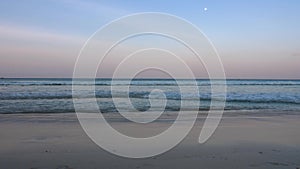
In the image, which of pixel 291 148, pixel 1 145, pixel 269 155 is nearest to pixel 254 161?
pixel 269 155

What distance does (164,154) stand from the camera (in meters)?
7.39

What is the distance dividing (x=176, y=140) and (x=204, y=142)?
0.74 meters

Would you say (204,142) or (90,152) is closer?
(90,152)

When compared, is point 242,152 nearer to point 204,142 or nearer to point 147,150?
point 204,142

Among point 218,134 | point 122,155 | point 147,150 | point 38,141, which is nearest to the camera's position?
point 122,155

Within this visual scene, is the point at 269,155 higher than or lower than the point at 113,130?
lower

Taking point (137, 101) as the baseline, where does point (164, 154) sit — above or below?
below

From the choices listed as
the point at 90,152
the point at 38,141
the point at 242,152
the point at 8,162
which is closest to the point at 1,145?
the point at 38,141

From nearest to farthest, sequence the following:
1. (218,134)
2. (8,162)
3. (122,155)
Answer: (8,162) → (122,155) → (218,134)

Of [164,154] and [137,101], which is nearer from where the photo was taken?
[164,154]

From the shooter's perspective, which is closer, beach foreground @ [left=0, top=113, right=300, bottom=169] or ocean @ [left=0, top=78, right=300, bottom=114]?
beach foreground @ [left=0, top=113, right=300, bottom=169]

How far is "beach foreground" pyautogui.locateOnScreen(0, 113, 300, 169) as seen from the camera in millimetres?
6496

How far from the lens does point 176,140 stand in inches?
356

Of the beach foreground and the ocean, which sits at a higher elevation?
the ocean
